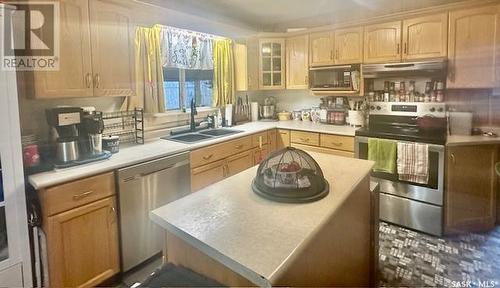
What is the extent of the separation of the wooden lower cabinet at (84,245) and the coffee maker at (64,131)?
38 cm

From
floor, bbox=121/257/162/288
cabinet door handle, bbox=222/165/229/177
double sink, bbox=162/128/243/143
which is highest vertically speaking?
double sink, bbox=162/128/243/143

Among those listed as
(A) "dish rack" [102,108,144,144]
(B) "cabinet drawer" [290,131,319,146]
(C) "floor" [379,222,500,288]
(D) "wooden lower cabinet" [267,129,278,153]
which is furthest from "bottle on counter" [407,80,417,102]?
(A) "dish rack" [102,108,144,144]

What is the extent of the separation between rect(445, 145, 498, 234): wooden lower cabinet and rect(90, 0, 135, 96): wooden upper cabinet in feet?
8.95

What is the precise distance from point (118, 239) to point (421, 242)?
238 centimetres

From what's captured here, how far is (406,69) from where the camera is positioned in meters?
2.86

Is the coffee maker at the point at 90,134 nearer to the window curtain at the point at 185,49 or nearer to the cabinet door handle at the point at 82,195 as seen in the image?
the cabinet door handle at the point at 82,195

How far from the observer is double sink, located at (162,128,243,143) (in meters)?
2.87

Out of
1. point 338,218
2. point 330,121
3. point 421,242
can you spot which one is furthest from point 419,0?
point 338,218

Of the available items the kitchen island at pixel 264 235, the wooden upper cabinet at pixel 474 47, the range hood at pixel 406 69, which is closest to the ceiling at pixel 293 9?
the wooden upper cabinet at pixel 474 47

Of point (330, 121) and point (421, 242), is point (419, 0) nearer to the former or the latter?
point (330, 121)

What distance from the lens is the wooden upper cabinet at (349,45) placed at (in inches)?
127

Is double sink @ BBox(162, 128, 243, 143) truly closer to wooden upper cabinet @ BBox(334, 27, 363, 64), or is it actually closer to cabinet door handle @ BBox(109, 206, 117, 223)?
cabinet door handle @ BBox(109, 206, 117, 223)

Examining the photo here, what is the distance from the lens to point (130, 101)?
2.64m

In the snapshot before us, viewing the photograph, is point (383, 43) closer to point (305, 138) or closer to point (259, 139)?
point (305, 138)
